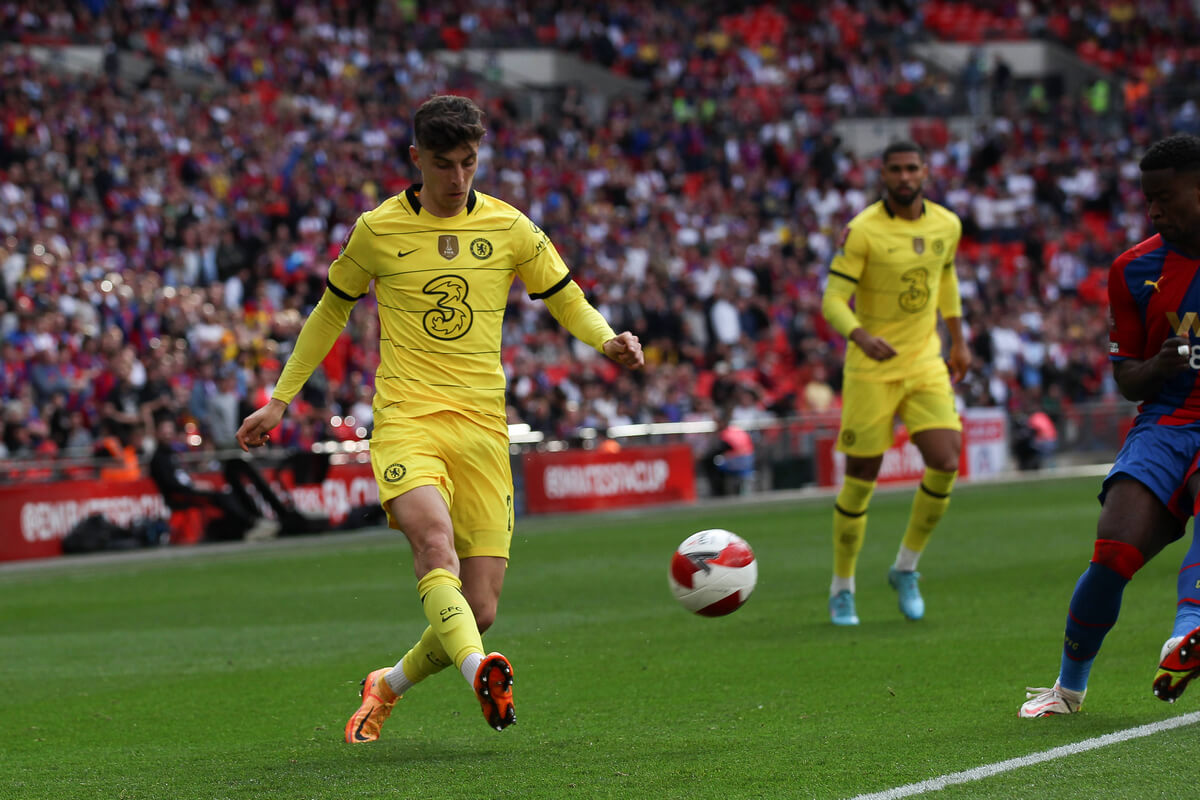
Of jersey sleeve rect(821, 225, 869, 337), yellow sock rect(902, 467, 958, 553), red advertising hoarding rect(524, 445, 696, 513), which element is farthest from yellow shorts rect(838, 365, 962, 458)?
red advertising hoarding rect(524, 445, 696, 513)

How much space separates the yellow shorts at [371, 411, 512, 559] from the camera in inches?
251

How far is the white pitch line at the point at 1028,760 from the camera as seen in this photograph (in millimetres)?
5352

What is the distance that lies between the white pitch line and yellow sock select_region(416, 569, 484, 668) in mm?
1505

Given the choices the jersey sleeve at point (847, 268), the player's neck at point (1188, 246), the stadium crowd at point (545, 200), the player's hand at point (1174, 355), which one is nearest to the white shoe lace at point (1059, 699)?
the player's hand at point (1174, 355)

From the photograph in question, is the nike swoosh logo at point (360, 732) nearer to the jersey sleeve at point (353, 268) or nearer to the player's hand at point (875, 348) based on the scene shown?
the jersey sleeve at point (353, 268)

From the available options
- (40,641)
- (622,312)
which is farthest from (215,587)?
(622,312)

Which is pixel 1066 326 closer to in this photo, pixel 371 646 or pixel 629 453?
pixel 629 453

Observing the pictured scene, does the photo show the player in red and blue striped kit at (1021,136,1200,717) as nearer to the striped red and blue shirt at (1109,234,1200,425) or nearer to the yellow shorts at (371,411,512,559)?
the striped red and blue shirt at (1109,234,1200,425)

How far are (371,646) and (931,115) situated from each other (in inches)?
1347

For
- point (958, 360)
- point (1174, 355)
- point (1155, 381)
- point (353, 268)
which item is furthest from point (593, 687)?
point (958, 360)

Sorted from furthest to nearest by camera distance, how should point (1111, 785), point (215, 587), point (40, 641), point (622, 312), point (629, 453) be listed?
point (622, 312), point (629, 453), point (215, 587), point (40, 641), point (1111, 785)

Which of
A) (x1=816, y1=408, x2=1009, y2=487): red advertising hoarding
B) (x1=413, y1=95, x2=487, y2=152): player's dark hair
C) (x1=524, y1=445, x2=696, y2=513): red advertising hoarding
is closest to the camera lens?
(x1=413, y1=95, x2=487, y2=152): player's dark hair

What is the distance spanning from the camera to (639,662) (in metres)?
9.12

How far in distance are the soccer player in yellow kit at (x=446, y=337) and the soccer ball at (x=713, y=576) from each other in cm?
119
